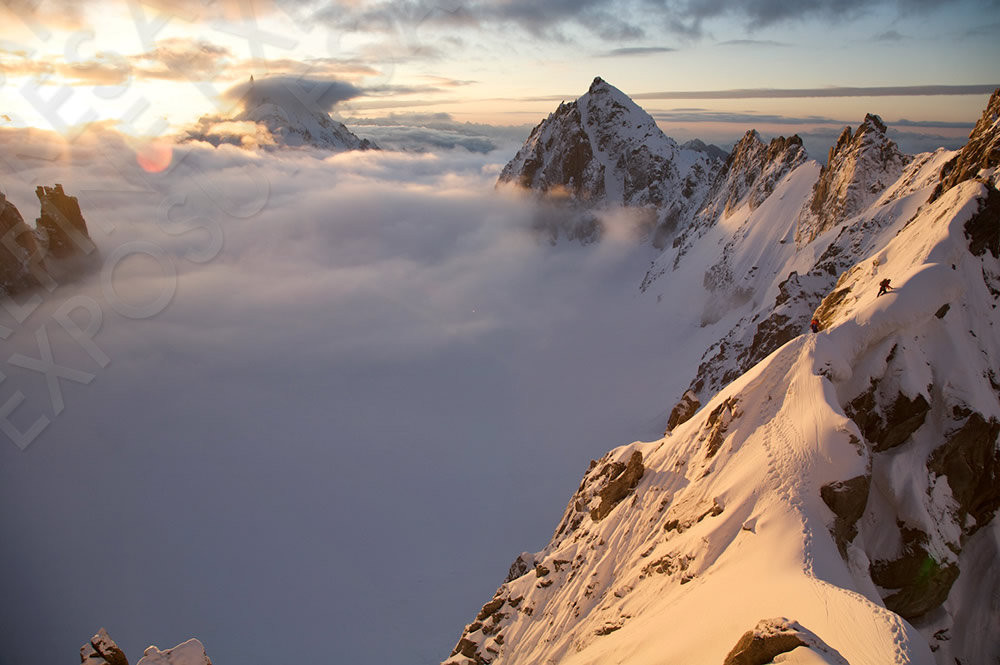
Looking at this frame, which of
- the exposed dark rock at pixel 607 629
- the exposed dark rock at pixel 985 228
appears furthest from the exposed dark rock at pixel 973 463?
the exposed dark rock at pixel 607 629

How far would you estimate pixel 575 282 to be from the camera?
136750 mm

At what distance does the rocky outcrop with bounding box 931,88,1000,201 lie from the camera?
3672cm

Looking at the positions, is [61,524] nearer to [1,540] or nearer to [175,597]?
[1,540]

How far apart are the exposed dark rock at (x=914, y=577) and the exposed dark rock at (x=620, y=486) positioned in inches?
484

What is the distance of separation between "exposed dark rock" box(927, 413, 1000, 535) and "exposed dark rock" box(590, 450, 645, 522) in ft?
44.7

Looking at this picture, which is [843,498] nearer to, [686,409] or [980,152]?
[686,409]

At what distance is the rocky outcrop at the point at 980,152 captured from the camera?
1446 inches

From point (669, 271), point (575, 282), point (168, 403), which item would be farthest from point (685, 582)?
point (575, 282)

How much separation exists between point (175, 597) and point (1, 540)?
69.4 feet

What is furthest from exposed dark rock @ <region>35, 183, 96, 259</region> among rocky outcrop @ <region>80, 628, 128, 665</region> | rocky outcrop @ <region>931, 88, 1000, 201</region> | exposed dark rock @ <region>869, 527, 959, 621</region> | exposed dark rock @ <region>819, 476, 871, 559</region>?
rocky outcrop @ <region>931, 88, 1000, 201</region>

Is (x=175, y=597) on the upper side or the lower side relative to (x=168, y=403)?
lower

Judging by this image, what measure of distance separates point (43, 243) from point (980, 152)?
6463 inches

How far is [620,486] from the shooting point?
30594mm

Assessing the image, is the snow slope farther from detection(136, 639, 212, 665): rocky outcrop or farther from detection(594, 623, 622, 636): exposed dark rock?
detection(136, 639, 212, 665): rocky outcrop
